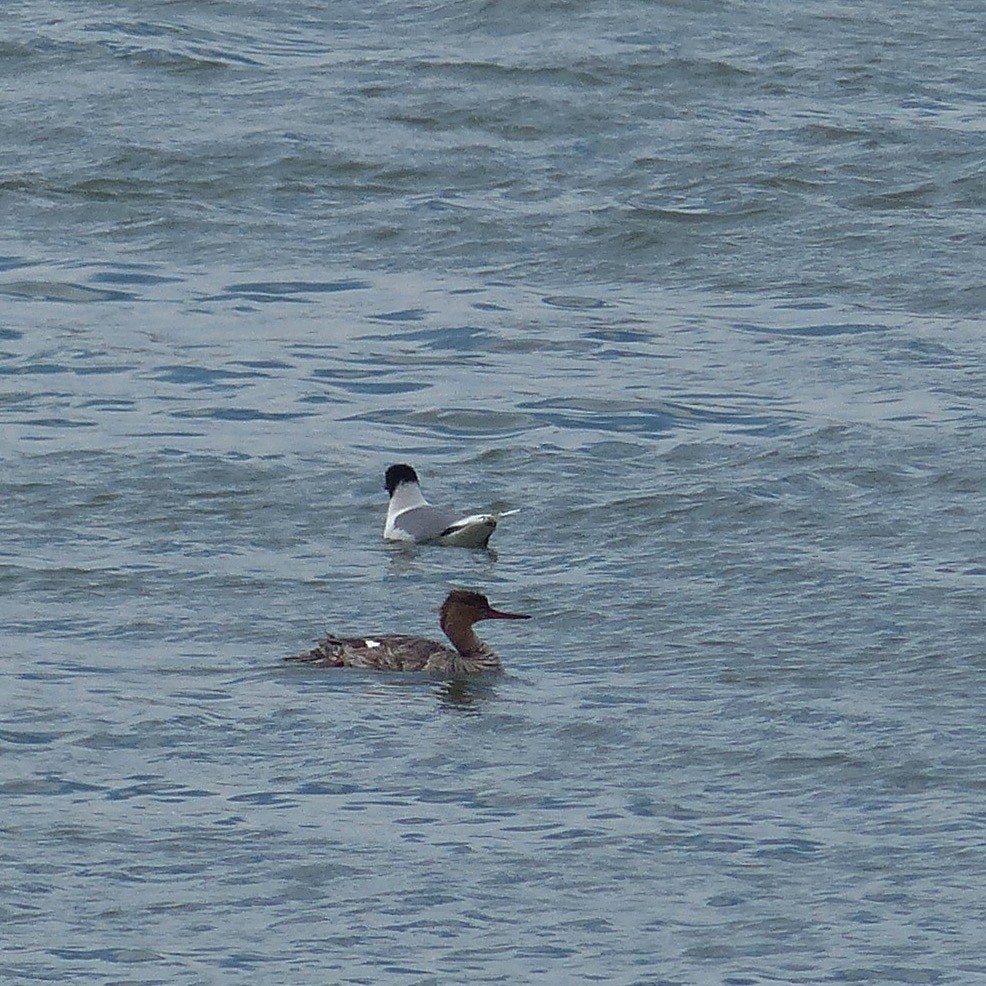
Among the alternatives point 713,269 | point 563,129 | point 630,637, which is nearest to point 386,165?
point 563,129

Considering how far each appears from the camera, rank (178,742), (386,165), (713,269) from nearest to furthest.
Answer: (178,742) → (713,269) → (386,165)

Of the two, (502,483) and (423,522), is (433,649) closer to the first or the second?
(423,522)

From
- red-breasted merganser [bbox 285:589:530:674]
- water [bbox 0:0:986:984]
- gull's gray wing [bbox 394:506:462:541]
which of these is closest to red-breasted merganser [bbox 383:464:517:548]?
gull's gray wing [bbox 394:506:462:541]

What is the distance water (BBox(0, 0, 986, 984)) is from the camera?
8.52m

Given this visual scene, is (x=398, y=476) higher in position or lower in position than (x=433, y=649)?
higher

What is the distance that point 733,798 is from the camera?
9250 mm

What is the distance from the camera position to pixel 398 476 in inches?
525

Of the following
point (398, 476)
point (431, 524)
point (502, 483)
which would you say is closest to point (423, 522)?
point (431, 524)

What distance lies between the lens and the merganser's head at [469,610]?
11.1 meters

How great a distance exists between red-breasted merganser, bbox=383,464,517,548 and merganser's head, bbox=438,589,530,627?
1.48m

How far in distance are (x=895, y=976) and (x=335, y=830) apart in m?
1.98

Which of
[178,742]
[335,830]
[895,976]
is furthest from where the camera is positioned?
[178,742]

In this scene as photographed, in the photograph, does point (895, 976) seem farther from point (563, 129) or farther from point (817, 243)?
point (563, 129)

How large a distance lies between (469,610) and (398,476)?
235 centimetres
